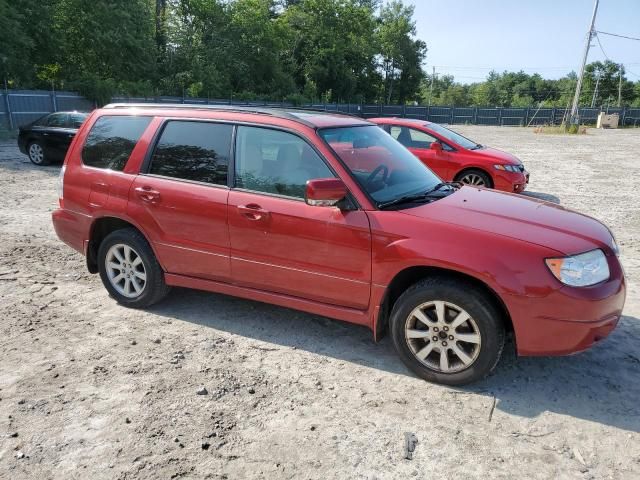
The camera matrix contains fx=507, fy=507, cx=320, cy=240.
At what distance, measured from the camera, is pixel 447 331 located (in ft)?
11.1

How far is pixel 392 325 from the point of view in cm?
357

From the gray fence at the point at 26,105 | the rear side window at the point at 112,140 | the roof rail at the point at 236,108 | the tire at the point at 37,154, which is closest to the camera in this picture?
the roof rail at the point at 236,108

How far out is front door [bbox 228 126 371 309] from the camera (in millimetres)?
3617

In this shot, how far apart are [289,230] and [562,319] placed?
6.33 ft

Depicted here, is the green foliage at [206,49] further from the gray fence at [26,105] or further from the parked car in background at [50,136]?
the parked car in background at [50,136]

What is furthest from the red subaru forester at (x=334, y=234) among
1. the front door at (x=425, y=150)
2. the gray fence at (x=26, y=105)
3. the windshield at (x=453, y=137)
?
the gray fence at (x=26, y=105)

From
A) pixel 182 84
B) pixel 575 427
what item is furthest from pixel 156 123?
pixel 182 84

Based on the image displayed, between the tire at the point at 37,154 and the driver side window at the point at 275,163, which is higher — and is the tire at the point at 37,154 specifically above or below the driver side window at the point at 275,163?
below

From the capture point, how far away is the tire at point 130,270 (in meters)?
4.52

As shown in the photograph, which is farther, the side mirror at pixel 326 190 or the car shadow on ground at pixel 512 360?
the side mirror at pixel 326 190

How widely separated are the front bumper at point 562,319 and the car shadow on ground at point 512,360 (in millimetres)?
377

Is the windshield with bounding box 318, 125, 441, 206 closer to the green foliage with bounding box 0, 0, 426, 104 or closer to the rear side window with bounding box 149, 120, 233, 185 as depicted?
the rear side window with bounding box 149, 120, 233, 185

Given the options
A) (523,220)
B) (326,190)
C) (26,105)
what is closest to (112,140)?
(326,190)

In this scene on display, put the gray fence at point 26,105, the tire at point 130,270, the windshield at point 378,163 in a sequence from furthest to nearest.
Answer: the gray fence at point 26,105
the tire at point 130,270
the windshield at point 378,163
